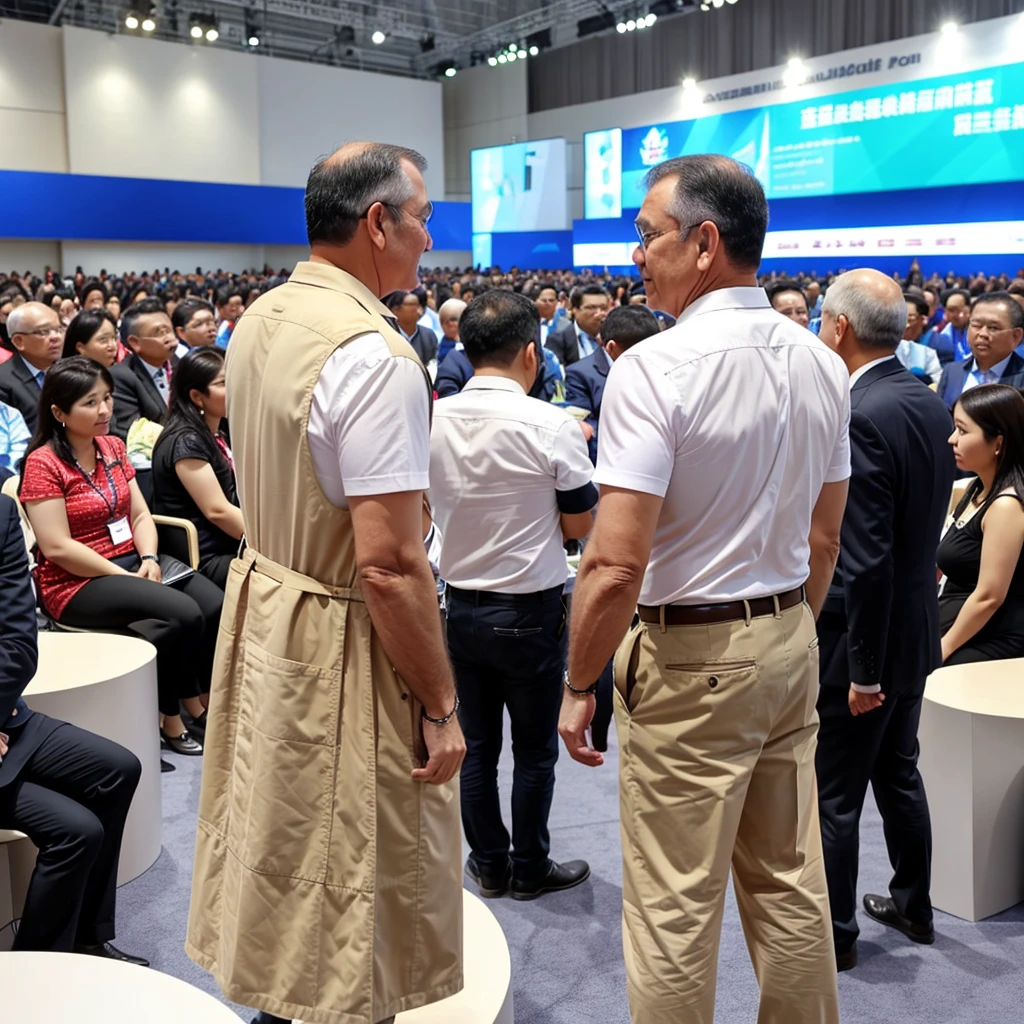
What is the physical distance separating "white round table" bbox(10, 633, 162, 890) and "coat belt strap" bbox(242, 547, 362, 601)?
1.36 meters

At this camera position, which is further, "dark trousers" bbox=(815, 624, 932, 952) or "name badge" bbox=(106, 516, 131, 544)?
"name badge" bbox=(106, 516, 131, 544)

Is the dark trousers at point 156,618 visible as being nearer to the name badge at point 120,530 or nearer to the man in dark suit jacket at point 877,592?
the name badge at point 120,530

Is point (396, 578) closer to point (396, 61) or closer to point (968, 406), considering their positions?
point (968, 406)

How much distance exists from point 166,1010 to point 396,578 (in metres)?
0.72

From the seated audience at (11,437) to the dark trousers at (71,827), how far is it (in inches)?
98.6

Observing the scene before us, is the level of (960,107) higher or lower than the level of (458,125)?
lower

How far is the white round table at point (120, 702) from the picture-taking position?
2715mm

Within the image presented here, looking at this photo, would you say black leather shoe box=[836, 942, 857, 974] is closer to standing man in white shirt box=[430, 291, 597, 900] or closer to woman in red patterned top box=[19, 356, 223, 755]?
standing man in white shirt box=[430, 291, 597, 900]

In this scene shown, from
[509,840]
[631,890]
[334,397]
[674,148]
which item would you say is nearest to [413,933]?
[631,890]

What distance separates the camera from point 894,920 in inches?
100

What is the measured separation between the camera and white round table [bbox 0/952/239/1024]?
154 cm

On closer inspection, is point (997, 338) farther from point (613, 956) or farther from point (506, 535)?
point (613, 956)

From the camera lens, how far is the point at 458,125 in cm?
2617

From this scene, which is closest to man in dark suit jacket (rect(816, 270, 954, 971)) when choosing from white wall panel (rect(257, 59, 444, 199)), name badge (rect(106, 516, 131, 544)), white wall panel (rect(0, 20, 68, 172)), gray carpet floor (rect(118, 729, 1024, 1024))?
gray carpet floor (rect(118, 729, 1024, 1024))
